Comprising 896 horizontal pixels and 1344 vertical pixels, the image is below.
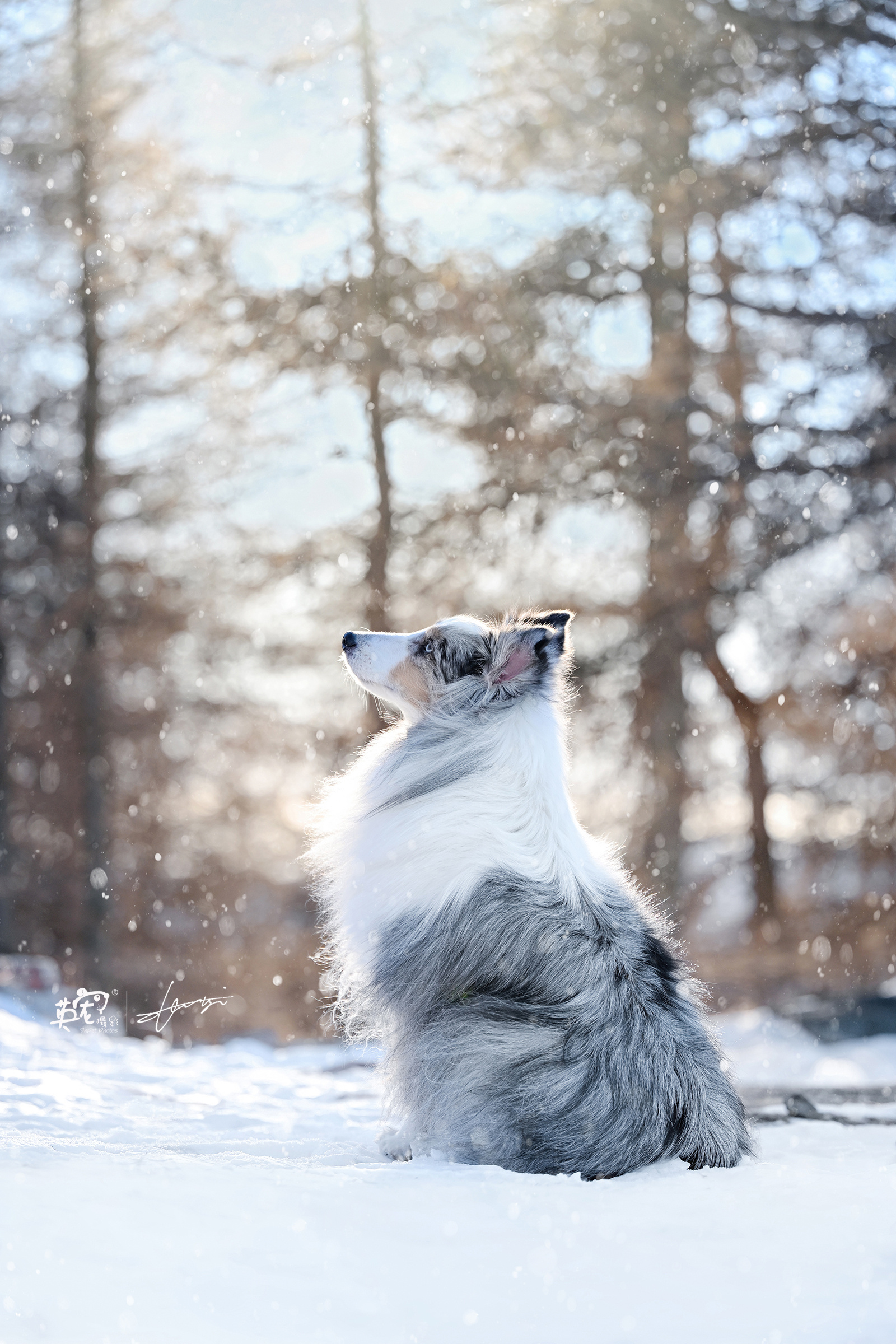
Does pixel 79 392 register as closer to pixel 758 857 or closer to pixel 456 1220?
pixel 758 857

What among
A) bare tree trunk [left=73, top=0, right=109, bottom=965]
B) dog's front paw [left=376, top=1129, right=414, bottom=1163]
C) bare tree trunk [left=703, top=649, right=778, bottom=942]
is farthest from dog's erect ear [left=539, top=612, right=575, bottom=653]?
bare tree trunk [left=73, top=0, right=109, bottom=965]

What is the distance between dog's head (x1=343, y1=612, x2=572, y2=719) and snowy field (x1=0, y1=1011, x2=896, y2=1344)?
1.39m

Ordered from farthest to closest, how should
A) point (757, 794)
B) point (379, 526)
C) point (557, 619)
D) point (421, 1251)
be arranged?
point (379, 526) → point (757, 794) → point (557, 619) → point (421, 1251)

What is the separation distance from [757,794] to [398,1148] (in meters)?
7.07

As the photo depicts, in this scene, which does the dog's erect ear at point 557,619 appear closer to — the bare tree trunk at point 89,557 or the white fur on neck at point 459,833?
the white fur on neck at point 459,833

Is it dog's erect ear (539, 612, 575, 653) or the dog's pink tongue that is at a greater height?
dog's erect ear (539, 612, 575, 653)

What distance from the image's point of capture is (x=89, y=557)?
10.5 m

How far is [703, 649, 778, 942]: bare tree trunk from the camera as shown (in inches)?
359

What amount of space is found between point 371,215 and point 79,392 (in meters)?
3.59

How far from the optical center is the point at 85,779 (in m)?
10.5

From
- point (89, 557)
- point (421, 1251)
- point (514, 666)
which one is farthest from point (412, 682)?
point (89, 557)

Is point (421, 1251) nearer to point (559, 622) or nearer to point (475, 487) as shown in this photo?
point (559, 622)

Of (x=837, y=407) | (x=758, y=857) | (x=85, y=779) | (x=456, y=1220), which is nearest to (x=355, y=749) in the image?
(x=85, y=779)

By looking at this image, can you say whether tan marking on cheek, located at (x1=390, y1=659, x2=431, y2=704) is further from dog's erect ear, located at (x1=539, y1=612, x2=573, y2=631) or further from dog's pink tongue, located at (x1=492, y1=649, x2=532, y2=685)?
dog's erect ear, located at (x1=539, y1=612, x2=573, y2=631)
